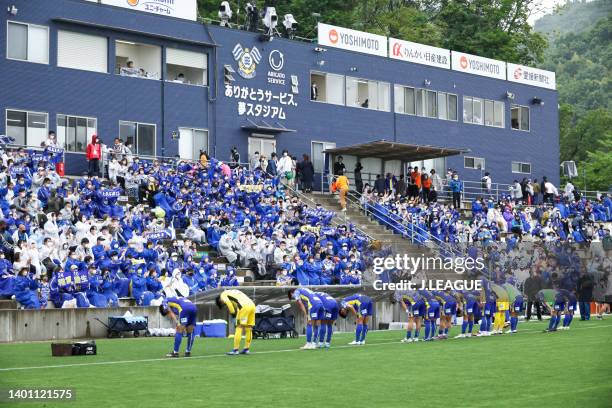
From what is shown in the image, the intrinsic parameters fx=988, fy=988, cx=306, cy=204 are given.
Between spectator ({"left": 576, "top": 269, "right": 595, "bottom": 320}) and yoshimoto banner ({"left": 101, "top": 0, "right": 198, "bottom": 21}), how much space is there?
20929 mm

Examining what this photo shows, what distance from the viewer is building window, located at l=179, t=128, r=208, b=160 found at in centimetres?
4462

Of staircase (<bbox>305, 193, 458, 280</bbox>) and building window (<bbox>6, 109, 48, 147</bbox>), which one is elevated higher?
building window (<bbox>6, 109, 48, 147</bbox>)

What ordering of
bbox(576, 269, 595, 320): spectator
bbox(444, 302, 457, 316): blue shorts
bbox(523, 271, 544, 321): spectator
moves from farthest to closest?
1. bbox(523, 271, 544, 321): spectator
2. bbox(576, 269, 595, 320): spectator
3. bbox(444, 302, 457, 316): blue shorts

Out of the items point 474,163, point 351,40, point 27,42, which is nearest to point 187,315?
point 27,42

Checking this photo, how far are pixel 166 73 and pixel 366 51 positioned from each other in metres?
13.1

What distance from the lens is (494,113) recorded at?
199 feet

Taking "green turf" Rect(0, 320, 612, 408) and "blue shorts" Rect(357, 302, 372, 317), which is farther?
"blue shorts" Rect(357, 302, 372, 317)

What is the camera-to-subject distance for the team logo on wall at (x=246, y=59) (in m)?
47.0

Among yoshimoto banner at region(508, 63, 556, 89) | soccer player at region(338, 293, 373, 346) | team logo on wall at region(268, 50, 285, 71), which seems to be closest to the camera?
soccer player at region(338, 293, 373, 346)

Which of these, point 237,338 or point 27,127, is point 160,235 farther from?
point 237,338

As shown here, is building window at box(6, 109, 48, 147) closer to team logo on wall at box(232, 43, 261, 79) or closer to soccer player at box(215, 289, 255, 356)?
team logo on wall at box(232, 43, 261, 79)

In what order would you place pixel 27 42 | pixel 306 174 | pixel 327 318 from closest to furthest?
pixel 327 318
pixel 27 42
pixel 306 174

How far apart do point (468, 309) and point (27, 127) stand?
2000 centimetres

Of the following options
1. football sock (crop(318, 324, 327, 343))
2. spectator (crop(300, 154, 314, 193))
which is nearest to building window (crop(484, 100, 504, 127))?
spectator (crop(300, 154, 314, 193))
